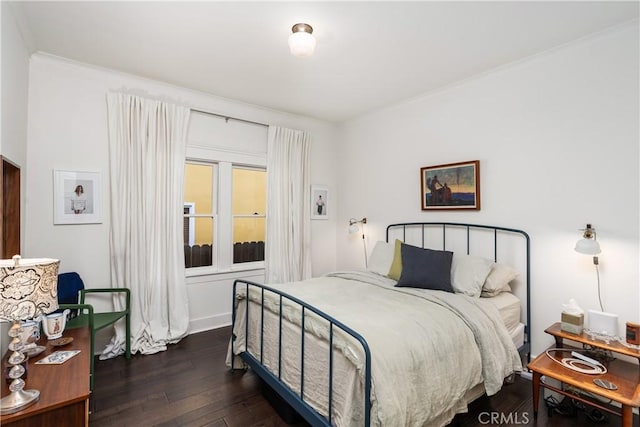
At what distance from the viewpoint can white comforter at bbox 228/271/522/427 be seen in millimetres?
1552

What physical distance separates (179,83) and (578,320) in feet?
13.6

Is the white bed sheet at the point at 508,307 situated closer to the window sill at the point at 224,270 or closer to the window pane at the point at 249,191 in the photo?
the window sill at the point at 224,270

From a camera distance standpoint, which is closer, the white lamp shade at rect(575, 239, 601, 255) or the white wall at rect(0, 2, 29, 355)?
the white wall at rect(0, 2, 29, 355)

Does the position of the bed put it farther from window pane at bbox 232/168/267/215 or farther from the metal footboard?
window pane at bbox 232/168/267/215

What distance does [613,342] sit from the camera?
208 cm

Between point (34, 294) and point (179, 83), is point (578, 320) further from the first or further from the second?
point (179, 83)

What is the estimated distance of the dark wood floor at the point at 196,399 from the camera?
6.73 ft

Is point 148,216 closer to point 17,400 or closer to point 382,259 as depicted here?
point 17,400

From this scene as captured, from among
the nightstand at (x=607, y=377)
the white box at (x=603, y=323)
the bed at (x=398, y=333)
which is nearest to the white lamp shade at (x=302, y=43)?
the bed at (x=398, y=333)

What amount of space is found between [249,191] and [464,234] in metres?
2.63

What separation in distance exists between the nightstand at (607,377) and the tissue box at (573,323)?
0.10ft

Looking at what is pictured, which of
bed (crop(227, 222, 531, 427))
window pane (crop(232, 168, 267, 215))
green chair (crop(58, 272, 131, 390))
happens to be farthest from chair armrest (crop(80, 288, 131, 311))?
window pane (crop(232, 168, 267, 215))

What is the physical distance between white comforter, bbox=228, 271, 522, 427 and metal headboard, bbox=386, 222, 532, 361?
659mm

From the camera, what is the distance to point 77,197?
285 centimetres
